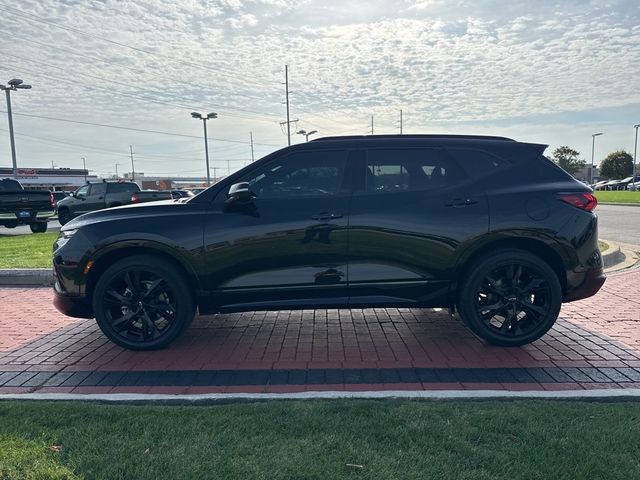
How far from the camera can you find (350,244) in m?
4.04

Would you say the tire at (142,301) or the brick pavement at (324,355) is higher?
the tire at (142,301)

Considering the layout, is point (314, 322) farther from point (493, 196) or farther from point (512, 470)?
point (512, 470)

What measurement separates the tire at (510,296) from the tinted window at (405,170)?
84cm

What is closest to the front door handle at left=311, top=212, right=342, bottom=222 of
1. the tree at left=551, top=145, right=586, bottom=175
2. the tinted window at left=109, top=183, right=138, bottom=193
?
the tinted window at left=109, top=183, right=138, bottom=193

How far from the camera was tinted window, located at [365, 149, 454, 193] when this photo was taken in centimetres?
417

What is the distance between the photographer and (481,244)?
13.4ft

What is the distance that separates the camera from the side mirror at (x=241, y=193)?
3904mm

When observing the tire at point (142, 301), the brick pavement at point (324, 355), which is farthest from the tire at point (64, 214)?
the tire at point (142, 301)

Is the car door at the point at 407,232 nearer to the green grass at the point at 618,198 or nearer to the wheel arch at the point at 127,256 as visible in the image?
the wheel arch at the point at 127,256

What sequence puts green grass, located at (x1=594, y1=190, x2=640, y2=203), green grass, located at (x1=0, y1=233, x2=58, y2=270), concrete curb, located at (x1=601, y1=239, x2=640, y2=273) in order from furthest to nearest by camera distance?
green grass, located at (x1=594, y1=190, x2=640, y2=203) → green grass, located at (x1=0, y1=233, x2=58, y2=270) → concrete curb, located at (x1=601, y1=239, x2=640, y2=273)

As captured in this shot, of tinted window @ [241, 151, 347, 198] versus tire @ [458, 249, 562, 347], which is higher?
tinted window @ [241, 151, 347, 198]

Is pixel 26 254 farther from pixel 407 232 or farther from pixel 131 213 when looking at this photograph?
pixel 407 232

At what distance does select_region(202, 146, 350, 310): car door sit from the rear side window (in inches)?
41.9

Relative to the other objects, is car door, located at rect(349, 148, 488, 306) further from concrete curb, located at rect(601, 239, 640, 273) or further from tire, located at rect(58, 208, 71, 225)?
tire, located at rect(58, 208, 71, 225)
